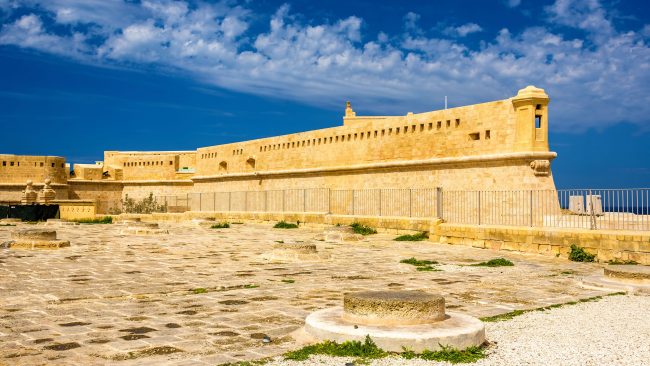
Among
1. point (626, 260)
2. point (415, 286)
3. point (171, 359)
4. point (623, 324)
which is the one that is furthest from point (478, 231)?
point (171, 359)

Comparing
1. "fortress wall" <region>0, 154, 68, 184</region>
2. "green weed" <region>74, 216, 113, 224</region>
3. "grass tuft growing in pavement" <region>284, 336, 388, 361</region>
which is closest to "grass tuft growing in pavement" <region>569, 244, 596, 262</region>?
"grass tuft growing in pavement" <region>284, 336, 388, 361</region>

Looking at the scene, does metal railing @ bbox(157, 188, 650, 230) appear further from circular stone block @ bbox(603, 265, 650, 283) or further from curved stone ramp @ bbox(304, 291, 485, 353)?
curved stone ramp @ bbox(304, 291, 485, 353)

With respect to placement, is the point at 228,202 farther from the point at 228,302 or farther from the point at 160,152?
the point at 228,302

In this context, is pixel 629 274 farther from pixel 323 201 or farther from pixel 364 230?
pixel 323 201

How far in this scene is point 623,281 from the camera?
762 cm

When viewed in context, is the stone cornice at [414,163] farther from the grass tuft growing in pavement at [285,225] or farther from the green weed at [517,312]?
the green weed at [517,312]

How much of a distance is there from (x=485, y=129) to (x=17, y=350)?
15.9m

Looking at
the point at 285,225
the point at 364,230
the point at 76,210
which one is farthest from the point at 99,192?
the point at 364,230

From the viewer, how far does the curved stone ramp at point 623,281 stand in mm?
7336

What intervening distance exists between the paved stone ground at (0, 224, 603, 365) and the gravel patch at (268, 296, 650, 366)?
55 centimetres

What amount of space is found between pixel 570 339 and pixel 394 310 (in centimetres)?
146

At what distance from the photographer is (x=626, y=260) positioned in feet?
34.7

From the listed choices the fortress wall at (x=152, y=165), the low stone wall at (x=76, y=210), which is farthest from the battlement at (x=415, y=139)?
the fortress wall at (x=152, y=165)

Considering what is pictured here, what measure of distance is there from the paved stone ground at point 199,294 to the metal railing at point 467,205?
61.6 inches
